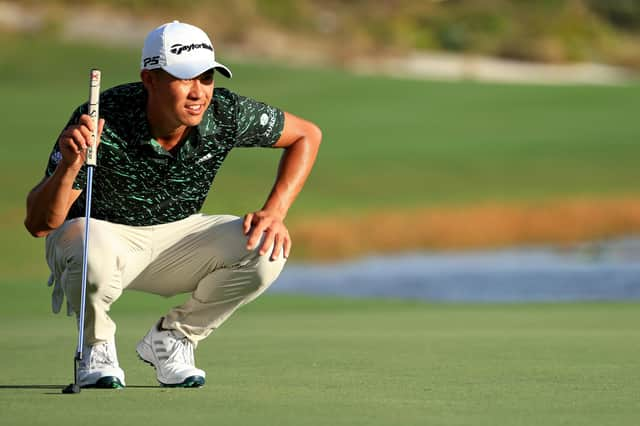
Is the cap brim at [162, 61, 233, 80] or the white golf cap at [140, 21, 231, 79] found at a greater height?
the white golf cap at [140, 21, 231, 79]

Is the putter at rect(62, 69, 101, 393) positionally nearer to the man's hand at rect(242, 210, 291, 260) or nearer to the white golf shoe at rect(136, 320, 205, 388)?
the white golf shoe at rect(136, 320, 205, 388)

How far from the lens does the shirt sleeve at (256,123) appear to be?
582cm

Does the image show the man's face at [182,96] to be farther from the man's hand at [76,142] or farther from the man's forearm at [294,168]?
the man's forearm at [294,168]

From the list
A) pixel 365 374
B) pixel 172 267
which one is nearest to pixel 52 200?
pixel 172 267

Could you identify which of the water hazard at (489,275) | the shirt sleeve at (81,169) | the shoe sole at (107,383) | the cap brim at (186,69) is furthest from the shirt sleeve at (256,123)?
the water hazard at (489,275)

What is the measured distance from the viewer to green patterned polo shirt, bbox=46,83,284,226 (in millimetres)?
5512

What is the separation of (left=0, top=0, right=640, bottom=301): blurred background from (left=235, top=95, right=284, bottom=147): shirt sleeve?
844 cm

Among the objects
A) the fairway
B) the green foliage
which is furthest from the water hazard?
the green foliage

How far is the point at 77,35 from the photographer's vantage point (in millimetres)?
37656

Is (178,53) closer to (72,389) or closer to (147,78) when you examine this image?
(147,78)

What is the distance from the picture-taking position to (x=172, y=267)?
234 inches

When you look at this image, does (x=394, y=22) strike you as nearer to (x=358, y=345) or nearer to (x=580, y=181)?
(x=580, y=181)

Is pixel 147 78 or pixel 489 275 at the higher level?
pixel 489 275

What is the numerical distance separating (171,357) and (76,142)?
1.11m
